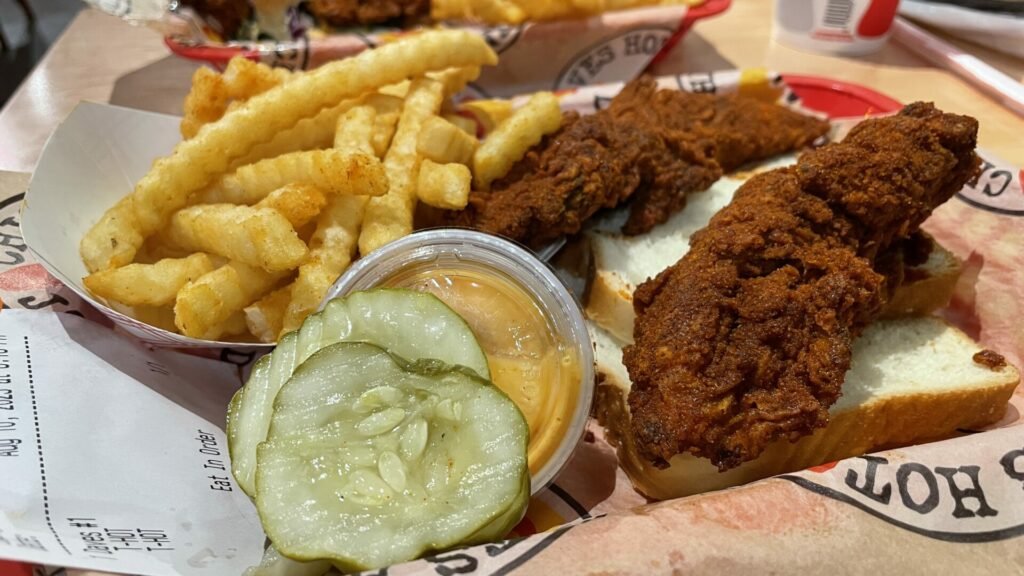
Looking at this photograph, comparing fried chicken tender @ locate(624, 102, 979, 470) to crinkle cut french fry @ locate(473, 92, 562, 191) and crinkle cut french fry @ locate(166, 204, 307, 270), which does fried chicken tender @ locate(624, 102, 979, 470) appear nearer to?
crinkle cut french fry @ locate(473, 92, 562, 191)

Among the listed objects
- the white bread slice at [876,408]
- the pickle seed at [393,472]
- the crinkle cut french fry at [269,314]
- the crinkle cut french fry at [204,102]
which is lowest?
the white bread slice at [876,408]

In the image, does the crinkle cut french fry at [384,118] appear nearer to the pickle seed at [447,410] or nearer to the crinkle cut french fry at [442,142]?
the crinkle cut french fry at [442,142]

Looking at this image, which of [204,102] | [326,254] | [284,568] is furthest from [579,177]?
[284,568]

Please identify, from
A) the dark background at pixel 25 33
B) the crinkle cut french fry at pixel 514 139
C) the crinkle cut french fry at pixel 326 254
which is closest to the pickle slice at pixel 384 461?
the crinkle cut french fry at pixel 326 254

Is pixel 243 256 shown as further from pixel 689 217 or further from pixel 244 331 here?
pixel 689 217

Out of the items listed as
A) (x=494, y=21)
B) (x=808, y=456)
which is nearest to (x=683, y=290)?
(x=808, y=456)

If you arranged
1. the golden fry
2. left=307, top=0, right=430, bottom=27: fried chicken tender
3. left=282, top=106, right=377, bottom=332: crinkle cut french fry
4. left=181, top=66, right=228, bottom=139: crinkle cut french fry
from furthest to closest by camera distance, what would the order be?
left=307, top=0, right=430, bottom=27: fried chicken tender → the golden fry → left=181, top=66, right=228, bottom=139: crinkle cut french fry → left=282, top=106, right=377, bottom=332: crinkle cut french fry

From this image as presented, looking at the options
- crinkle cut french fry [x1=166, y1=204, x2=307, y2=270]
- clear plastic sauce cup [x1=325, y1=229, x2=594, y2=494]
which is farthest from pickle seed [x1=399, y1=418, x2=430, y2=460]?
crinkle cut french fry [x1=166, y1=204, x2=307, y2=270]
